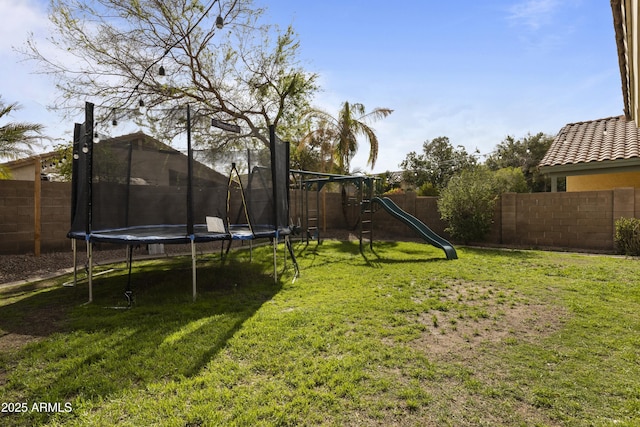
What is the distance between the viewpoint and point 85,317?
11.4ft

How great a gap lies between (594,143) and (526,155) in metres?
14.5

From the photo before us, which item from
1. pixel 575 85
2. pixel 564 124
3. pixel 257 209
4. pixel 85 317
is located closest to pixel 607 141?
pixel 564 124

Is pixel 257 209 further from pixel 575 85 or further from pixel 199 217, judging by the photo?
pixel 575 85

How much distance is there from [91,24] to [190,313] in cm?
839

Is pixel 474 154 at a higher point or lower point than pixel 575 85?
higher

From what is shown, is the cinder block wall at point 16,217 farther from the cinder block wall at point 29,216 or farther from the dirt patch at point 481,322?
the dirt patch at point 481,322

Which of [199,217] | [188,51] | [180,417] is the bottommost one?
[180,417]

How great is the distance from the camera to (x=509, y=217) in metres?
9.36

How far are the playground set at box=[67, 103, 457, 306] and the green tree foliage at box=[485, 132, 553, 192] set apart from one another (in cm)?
2115

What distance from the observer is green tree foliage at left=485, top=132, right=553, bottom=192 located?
71.1 feet

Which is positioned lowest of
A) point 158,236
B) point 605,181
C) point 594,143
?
point 158,236

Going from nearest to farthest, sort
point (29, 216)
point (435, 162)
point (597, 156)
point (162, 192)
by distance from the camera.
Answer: point (162, 192) < point (29, 216) < point (597, 156) < point (435, 162)

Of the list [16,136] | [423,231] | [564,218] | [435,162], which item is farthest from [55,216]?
[435,162]

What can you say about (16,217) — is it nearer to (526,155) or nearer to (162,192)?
(162,192)
